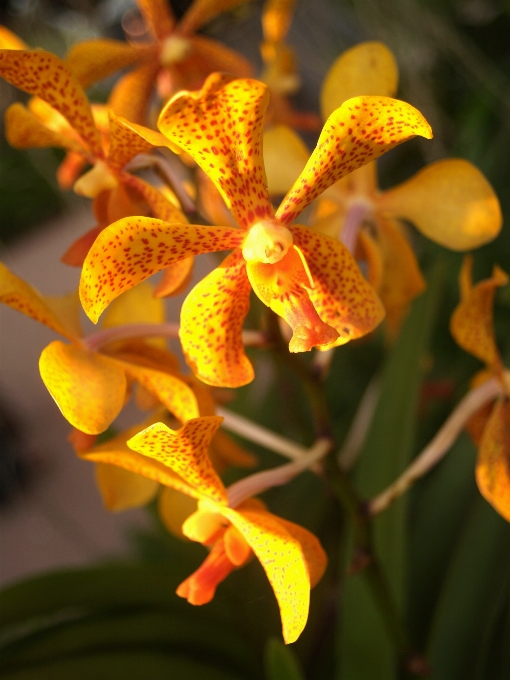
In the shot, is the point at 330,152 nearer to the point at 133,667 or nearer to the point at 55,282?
the point at 133,667

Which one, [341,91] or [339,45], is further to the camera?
[339,45]

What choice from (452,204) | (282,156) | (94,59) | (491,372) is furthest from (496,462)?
(94,59)

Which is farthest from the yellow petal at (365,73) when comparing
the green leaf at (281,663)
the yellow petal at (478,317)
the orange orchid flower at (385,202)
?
the green leaf at (281,663)

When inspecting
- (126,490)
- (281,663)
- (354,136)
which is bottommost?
(281,663)

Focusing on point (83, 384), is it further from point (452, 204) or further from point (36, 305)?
point (452, 204)

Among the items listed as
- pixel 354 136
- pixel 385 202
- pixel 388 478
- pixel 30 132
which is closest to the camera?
pixel 354 136

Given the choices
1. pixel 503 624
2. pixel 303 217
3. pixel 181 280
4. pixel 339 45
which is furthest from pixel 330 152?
pixel 339 45

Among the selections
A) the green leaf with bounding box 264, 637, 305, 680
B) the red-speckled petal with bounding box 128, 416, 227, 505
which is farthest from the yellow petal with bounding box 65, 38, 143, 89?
the green leaf with bounding box 264, 637, 305, 680
